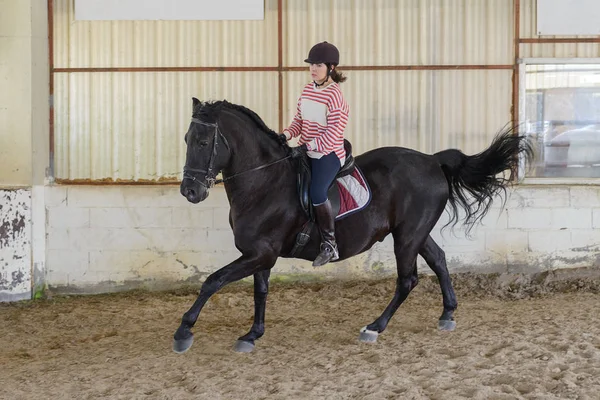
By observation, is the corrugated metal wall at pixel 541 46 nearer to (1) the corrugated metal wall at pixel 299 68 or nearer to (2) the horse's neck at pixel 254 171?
(1) the corrugated metal wall at pixel 299 68

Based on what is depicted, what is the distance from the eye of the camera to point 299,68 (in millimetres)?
7684

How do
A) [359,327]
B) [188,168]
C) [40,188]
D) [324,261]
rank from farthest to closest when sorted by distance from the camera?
[40,188] → [359,327] → [324,261] → [188,168]

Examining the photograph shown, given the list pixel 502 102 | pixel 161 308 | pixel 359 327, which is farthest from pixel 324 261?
pixel 502 102

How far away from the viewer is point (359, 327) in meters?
5.91

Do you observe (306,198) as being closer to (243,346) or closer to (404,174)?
(404,174)

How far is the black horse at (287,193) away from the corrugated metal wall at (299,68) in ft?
6.23

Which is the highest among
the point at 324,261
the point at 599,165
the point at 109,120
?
the point at 109,120

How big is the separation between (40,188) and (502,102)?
5011 mm

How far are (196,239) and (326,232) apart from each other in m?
3.02

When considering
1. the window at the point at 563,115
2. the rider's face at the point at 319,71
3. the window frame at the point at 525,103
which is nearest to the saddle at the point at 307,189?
the rider's face at the point at 319,71

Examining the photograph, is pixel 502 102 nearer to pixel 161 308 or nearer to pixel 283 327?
pixel 283 327

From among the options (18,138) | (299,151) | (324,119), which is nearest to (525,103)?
(324,119)

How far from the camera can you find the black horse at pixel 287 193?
183 inches

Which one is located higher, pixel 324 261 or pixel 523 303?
pixel 324 261
